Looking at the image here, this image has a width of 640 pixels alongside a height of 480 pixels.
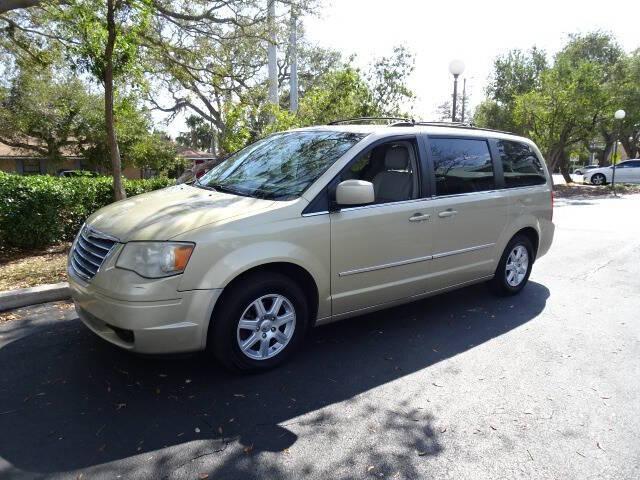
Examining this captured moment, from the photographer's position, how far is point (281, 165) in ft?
14.1

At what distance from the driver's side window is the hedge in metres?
5.29

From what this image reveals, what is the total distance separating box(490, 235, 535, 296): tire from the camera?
553cm

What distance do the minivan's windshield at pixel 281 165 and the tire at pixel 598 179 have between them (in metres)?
30.2

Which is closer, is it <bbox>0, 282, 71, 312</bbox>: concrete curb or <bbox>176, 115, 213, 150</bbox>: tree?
<bbox>0, 282, 71, 312</bbox>: concrete curb

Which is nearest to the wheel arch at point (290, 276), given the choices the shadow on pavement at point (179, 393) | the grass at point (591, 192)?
the shadow on pavement at point (179, 393)

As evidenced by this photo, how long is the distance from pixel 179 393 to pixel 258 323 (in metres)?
0.72

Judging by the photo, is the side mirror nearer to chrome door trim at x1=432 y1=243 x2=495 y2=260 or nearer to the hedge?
chrome door trim at x1=432 y1=243 x2=495 y2=260

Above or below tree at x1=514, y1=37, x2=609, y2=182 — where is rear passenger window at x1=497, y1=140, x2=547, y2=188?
below

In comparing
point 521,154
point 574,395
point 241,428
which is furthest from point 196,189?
point 521,154

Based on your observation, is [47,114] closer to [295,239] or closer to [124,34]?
[124,34]

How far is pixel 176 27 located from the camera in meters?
10.7

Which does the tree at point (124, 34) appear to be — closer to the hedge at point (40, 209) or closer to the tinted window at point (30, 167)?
the hedge at point (40, 209)

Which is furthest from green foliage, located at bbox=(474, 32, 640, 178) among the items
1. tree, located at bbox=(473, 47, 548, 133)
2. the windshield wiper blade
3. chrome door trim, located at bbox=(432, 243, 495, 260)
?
the windshield wiper blade

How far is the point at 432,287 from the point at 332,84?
8.38 m
